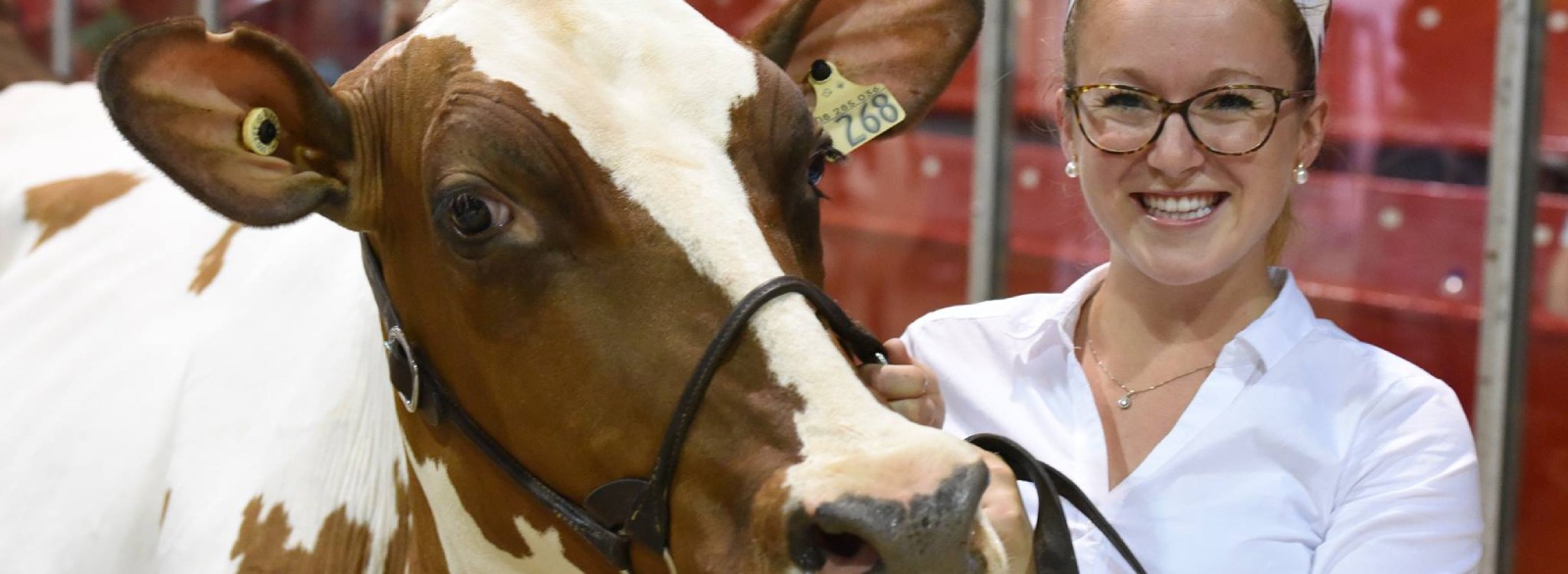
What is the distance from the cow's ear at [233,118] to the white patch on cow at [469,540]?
28cm

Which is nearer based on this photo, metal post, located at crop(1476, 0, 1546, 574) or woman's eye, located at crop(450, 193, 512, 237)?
woman's eye, located at crop(450, 193, 512, 237)

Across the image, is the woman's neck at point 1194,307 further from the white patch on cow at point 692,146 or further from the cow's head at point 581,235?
the white patch on cow at point 692,146

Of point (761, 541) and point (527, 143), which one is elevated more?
point (527, 143)

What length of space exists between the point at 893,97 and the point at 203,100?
77 centimetres

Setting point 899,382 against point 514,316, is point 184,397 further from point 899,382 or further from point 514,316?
point 899,382

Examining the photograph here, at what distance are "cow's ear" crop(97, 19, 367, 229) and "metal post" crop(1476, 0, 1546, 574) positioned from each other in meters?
2.28

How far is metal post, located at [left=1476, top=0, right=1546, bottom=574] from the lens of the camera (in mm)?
2871

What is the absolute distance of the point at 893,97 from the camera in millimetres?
1793

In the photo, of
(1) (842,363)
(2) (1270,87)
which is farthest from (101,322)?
(2) (1270,87)

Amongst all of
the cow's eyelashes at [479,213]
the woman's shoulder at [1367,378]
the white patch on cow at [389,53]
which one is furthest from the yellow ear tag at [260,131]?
the woman's shoulder at [1367,378]

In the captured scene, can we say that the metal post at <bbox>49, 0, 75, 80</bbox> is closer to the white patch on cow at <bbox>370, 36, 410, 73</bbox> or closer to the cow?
the cow

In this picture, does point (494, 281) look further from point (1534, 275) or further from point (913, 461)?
point (1534, 275)

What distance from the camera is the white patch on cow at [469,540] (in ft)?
4.74

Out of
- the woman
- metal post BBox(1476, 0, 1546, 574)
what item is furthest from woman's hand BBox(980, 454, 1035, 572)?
metal post BBox(1476, 0, 1546, 574)
